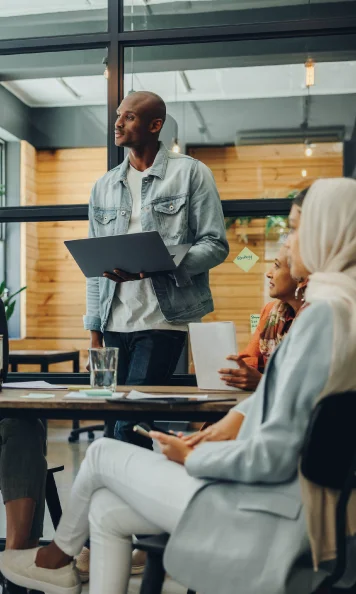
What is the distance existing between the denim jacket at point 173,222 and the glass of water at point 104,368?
0.62 m

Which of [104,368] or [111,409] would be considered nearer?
[111,409]

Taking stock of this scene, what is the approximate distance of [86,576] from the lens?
2754mm

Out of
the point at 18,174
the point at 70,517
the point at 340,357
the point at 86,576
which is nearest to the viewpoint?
the point at 340,357

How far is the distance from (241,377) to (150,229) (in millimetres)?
931

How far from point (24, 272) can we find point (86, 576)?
3031 mm

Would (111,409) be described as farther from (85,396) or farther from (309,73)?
(309,73)

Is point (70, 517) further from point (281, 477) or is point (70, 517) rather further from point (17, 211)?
point (17, 211)

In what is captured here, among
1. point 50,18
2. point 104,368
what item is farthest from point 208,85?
point 104,368

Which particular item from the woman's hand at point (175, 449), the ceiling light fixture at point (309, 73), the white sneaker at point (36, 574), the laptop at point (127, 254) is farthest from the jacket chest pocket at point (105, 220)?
the woman's hand at point (175, 449)

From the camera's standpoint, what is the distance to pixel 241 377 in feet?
7.41

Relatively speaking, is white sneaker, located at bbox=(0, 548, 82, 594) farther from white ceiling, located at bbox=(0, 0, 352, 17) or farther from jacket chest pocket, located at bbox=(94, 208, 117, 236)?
white ceiling, located at bbox=(0, 0, 352, 17)

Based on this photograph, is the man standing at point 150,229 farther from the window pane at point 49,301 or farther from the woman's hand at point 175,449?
the window pane at point 49,301

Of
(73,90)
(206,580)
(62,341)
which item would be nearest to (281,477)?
(206,580)

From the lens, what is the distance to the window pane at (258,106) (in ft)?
12.1
